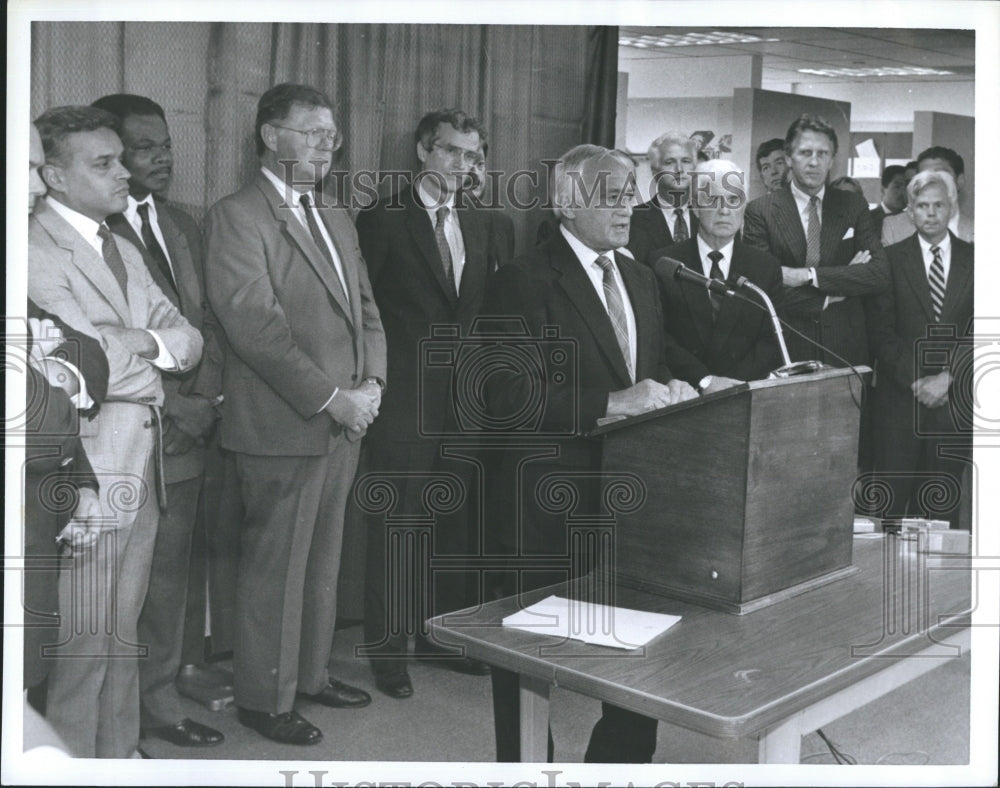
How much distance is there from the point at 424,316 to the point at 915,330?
4.48 feet

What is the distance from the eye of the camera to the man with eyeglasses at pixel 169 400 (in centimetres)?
304

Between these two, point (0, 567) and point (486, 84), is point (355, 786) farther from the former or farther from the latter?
point (486, 84)

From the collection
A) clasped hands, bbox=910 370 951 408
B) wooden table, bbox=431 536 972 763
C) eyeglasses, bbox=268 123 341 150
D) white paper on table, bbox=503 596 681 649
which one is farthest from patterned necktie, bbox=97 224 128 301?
clasped hands, bbox=910 370 951 408

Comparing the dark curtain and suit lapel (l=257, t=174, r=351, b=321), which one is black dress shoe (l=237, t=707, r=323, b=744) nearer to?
suit lapel (l=257, t=174, r=351, b=321)

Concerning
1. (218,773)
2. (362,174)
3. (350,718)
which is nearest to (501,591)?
(350,718)

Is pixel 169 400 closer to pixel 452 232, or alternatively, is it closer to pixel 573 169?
pixel 452 232

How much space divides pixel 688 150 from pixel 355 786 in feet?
6.43

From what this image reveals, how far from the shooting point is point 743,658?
93.9 inches

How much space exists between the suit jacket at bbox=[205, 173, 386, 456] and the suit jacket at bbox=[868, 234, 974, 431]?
1.40m

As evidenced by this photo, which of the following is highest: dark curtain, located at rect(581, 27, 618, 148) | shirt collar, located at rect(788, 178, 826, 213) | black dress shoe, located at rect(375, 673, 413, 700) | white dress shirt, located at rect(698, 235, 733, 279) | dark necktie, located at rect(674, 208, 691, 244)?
dark curtain, located at rect(581, 27, 618, 148)

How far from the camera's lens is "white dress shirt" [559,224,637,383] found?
3.13 m

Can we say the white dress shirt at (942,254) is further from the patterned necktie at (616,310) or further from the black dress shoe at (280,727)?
the black dress shoe at (280,727)

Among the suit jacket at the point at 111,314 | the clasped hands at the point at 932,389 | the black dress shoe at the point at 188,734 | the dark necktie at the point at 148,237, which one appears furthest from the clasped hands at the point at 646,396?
the black dress shoe at the point at 188,734

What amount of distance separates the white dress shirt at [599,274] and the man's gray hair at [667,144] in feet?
0.92
